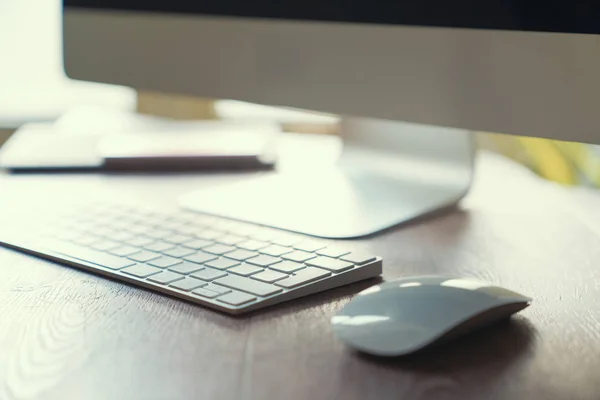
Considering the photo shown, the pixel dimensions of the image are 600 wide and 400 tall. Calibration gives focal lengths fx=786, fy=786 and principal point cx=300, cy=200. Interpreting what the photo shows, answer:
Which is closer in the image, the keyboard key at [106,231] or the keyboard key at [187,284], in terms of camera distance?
the keyboard key at [187,284]

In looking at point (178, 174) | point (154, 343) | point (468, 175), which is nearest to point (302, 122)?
point (178, 174)

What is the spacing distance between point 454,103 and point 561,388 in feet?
0.92

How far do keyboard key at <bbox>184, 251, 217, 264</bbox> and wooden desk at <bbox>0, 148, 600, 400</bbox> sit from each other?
2.0 inches

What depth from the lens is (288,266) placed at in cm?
51

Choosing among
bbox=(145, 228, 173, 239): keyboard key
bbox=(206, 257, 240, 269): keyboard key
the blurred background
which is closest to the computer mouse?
bbox=(206, 257, 240, 269): keyboard key

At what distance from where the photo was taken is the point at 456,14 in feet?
→ 1.89

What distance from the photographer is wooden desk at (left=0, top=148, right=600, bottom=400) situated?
1.20ft

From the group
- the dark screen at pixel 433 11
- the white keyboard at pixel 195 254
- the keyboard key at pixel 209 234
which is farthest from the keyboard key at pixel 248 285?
the dark screen at pixel 433 11

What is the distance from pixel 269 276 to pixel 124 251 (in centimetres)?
12

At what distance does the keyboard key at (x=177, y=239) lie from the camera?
0.58m

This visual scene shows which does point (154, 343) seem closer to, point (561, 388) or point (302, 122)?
point (561, 388)

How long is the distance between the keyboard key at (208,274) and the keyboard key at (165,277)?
11 mm

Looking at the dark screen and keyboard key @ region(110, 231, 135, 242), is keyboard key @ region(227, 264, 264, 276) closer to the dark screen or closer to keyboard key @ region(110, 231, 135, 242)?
keyboard key @ region(110, 231, 135, 242)

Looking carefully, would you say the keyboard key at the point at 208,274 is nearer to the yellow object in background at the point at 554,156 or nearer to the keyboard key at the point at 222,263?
the keyboard key at the point at 222,263
